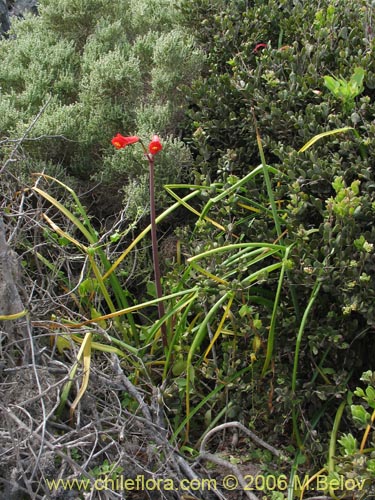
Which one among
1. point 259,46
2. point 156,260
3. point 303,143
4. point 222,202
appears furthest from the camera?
point 259,46

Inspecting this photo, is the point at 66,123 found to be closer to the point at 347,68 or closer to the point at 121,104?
the point at 121,104

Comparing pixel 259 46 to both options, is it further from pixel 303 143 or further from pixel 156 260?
pixel 156 260

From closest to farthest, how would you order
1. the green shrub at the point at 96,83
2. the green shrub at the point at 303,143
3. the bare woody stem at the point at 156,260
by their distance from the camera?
1. the green shrub at the point at 303,143
2. the bare woody stem at the point at 156,260
3. the green shrub at the point at 96,83

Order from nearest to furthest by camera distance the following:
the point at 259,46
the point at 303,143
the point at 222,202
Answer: the point at 222,202 < the point at 303,143 < the point at 259,46

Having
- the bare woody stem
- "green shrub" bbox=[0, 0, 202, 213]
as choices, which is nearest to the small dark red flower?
"green shrub" bbox=[0, 0, 202, 213]

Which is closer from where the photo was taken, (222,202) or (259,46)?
(222,202)

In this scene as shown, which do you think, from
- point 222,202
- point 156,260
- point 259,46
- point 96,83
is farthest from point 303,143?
point 96,83

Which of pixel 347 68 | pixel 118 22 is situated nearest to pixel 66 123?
pixel 118 22

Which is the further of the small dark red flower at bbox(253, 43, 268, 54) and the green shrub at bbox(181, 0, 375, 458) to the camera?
the small dark red flower at bbox(253, 43, 268, 54)

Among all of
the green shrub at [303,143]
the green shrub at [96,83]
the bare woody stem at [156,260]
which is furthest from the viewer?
the green shrub at [96,83]

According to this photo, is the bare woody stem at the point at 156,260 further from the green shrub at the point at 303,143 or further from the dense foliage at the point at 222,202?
the green shrub at the point at 303,143

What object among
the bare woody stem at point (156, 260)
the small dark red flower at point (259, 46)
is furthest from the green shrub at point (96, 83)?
the bare woody stem at point (156, 260)

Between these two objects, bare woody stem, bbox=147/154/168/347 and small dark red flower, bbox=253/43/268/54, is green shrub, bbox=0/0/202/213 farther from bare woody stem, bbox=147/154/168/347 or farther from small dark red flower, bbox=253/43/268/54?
bare woody stem, bbox=147/154/168/347

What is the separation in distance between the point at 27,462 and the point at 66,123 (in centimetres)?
182
